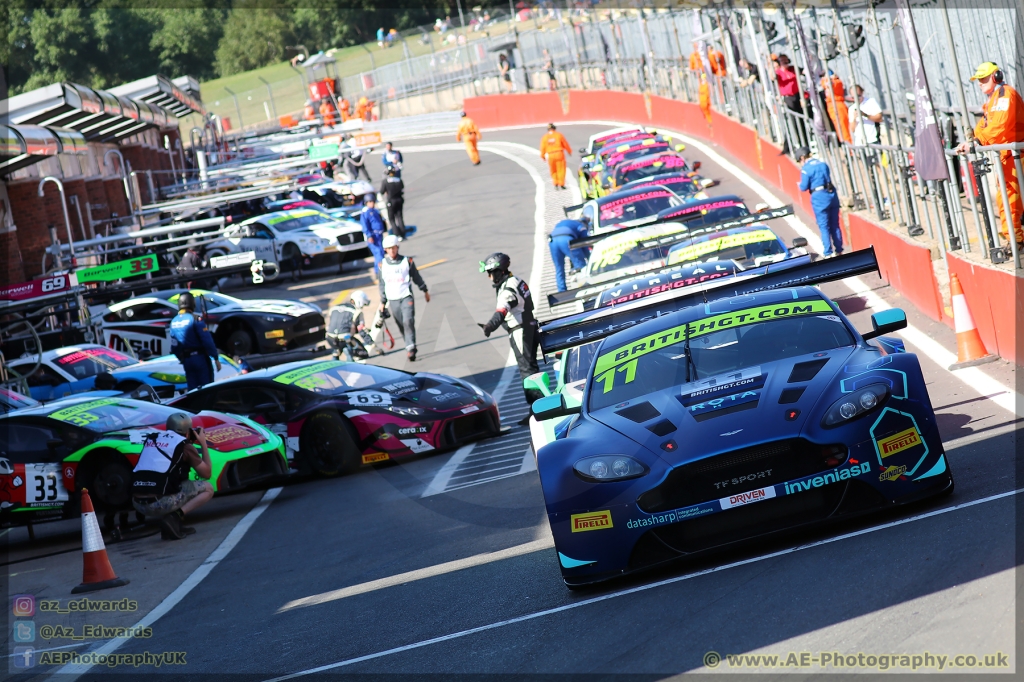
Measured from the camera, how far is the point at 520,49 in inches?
2366

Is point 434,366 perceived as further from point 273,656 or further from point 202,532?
point 273,656

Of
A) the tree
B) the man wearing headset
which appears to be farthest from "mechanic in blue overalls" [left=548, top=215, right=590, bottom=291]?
the tree

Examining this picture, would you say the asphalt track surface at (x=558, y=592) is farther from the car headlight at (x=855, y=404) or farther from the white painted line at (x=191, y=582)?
the car headlight at (x=855, y=404)

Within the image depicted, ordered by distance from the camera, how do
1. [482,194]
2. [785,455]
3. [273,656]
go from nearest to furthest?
[785,455]
[273,656]
[482,194]

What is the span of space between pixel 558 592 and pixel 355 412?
258 inches

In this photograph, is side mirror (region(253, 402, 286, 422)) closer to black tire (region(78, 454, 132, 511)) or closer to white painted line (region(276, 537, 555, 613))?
black tire (region(78, 454, 132, 511))

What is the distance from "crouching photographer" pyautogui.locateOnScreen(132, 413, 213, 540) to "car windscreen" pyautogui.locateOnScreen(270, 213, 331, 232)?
18.1 m

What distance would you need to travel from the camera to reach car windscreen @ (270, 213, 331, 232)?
97.0ft

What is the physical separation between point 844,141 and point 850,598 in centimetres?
1349

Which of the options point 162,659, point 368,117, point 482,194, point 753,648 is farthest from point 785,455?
point 368,117

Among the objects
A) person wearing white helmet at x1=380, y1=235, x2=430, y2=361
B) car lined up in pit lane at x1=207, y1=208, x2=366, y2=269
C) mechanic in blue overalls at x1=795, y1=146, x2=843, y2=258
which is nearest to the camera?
mechanic in blue overalls at x1=795, y1=146, x2=843, y2=258

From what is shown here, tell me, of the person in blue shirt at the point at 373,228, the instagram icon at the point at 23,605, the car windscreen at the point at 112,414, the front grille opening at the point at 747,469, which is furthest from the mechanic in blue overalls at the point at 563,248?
the front grille opening at the point at 747,469

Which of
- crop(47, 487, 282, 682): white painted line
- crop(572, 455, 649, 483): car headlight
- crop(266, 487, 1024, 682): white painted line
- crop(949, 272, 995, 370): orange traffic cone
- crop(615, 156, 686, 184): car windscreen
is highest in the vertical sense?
crop(615, 156, 686, 184): car windscreen

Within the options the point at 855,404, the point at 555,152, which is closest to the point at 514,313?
the point at 855,404
